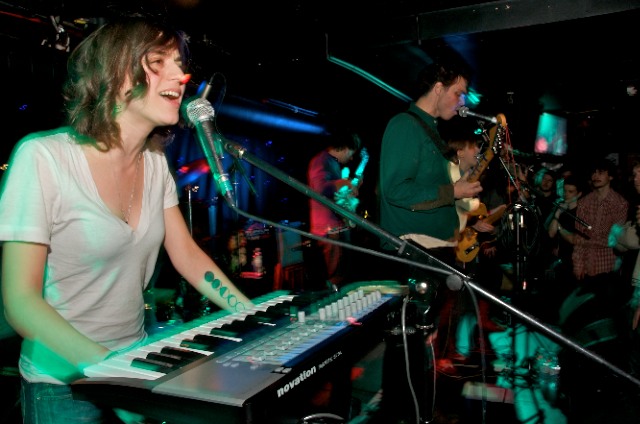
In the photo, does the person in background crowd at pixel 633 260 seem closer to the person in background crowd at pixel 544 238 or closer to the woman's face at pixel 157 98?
the person in background crowd at pixel 544 238

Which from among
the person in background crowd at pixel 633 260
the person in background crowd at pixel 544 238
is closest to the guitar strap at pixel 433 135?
the person in background crowd at pixel 633 260

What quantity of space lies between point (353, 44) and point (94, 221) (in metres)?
4.71

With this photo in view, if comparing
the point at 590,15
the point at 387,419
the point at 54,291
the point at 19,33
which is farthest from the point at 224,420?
the point at 590,15

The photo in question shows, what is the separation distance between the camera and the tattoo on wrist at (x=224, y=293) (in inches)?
73.6

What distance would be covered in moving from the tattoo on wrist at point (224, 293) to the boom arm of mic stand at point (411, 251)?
0.67 m

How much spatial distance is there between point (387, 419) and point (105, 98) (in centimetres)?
234

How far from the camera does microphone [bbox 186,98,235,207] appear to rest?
1394 mm

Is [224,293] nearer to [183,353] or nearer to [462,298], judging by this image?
[183,353]

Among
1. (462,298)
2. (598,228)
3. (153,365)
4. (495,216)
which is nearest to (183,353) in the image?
(153,365)

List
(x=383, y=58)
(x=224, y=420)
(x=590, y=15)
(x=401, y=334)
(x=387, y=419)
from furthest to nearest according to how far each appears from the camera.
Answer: (x=383, y=58)
(x=590, y=15)
(x=387, y=419)
(x=401, y=334)
(x=224, y=420)

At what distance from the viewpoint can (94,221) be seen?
58.6 inches

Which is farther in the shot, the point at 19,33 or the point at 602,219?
the point at 602,219

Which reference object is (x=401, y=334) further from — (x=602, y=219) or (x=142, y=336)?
(x=602, y=219)

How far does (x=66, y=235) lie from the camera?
1.44 metres
